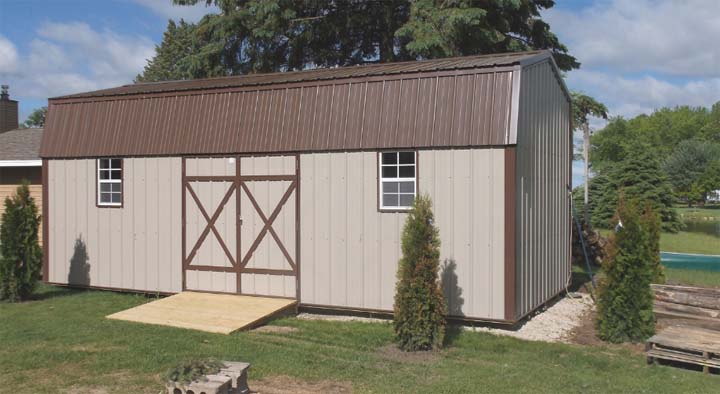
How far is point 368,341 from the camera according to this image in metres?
8.47

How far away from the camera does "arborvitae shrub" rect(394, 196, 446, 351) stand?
26.0 ft

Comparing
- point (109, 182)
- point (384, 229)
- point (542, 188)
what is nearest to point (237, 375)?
point (384, 229)

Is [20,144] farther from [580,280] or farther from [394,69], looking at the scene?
[580,280]

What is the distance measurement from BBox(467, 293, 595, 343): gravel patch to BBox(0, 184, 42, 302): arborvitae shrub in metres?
7.56

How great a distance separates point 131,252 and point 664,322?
8.99 meters

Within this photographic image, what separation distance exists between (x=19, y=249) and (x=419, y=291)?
24.1ft

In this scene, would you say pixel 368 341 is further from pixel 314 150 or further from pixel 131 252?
pixel 131 252

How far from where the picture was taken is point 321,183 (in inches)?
408

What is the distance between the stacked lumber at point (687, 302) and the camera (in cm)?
924

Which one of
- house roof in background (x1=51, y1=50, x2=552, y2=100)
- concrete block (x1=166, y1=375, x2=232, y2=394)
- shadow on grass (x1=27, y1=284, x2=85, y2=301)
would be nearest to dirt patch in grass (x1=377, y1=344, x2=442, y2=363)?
concrete block (x1=166, y1=375, x2=232, y2=394)

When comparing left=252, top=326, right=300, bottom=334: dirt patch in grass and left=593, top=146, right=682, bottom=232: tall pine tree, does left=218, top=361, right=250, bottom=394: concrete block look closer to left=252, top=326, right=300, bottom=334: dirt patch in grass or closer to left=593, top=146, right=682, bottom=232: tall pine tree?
left=252, top=326, right=300, bottom=334: dirt patch in grass

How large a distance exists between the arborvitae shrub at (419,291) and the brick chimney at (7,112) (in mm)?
19880

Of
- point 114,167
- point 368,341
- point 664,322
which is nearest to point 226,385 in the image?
point 368,341

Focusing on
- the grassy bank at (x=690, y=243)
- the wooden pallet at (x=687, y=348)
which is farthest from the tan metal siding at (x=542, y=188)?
the grassy bank at (x=690, y=243)
